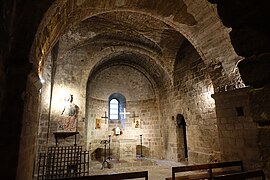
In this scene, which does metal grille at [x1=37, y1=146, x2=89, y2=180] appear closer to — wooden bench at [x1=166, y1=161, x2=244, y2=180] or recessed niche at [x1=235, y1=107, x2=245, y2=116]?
wooden bench at [x1=166, y1=161, x2=244, y2=180]

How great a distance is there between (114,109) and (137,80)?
92.3 inches

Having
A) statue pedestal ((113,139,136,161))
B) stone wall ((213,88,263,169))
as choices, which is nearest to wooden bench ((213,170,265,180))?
stone wall ((213,88,263,169))

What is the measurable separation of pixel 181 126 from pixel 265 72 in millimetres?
7793

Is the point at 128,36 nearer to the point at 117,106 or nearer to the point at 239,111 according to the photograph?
the point at 117,106

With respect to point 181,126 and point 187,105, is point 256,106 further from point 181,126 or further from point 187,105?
point 181,126

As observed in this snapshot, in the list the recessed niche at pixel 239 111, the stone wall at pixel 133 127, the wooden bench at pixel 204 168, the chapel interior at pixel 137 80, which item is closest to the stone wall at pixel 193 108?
the chapel interior at pixel 137 80

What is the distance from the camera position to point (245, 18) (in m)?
1.34

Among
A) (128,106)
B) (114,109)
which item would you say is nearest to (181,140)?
(128,106)

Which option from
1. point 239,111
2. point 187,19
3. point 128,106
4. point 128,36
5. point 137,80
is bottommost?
point 239,111

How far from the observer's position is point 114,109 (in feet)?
35.5

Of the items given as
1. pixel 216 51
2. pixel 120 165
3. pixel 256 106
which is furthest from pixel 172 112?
pixel 256 106

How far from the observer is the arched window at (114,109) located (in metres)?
10.6

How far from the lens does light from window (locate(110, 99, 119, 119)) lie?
10664mm

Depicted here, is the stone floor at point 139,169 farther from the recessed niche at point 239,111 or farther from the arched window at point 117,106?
the arched window at point 117,106
